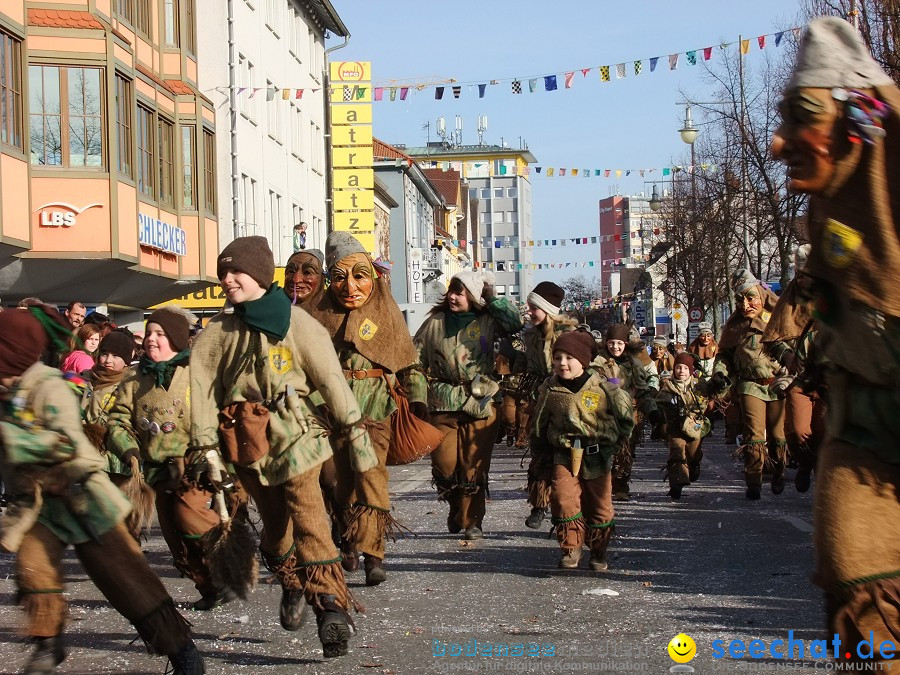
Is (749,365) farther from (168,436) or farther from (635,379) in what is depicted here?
(168,436)

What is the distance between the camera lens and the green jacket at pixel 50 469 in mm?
5371

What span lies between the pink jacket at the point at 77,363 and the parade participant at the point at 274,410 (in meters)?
6.35

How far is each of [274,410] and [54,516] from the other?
1.41m

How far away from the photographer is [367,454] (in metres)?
7.15

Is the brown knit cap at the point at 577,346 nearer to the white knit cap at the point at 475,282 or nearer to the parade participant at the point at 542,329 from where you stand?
the white knit cap at the point at 475,282

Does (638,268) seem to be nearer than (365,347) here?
No

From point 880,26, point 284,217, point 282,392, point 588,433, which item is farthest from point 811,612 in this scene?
point 284,217

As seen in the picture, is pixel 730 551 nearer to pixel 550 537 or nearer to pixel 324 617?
pixel 550 537

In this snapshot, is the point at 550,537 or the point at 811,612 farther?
the point at 550,537

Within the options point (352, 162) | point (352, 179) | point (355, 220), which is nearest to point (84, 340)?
point (355, 220)

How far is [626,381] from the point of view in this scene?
1456 cm

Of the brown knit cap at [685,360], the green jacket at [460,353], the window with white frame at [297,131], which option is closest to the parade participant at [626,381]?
the brown knit cap at [685,360]

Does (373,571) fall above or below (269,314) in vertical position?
below

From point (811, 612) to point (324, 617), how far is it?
267cm
